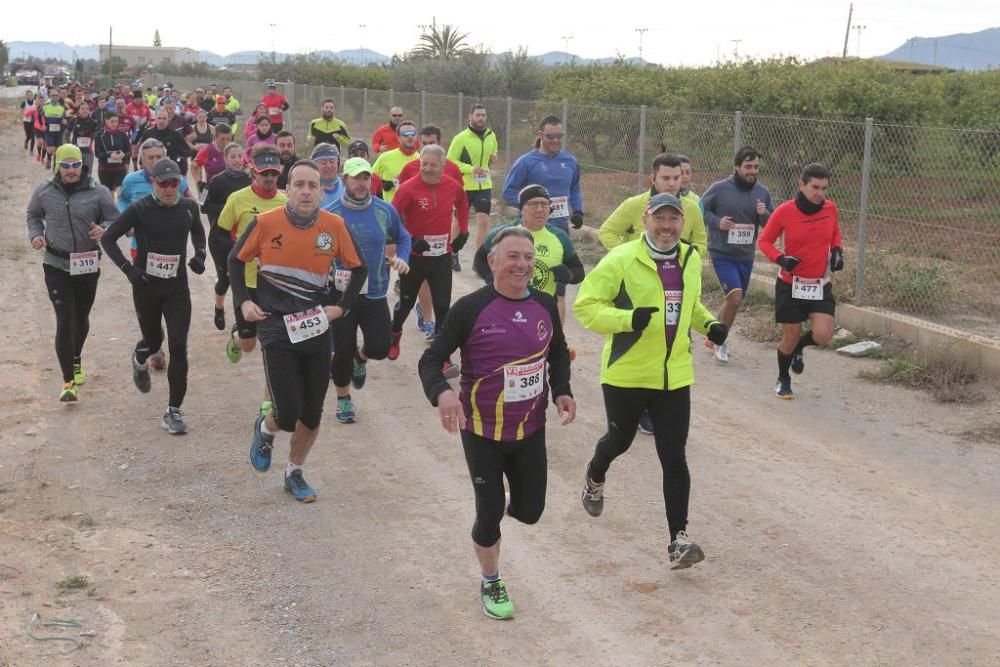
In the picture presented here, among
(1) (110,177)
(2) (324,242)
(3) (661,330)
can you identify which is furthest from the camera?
(1) (110,177)

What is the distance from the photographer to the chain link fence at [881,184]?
12602mm

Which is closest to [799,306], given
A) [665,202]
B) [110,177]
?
[665,202]

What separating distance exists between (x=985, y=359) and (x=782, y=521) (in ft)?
14.0

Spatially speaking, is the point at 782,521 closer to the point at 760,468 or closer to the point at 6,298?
the point at 760,468

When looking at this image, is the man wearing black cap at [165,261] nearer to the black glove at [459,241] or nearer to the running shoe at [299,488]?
the running shoe at [299,488]

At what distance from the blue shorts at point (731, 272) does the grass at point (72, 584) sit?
6440 millimetres

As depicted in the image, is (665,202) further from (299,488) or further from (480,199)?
(480,199)

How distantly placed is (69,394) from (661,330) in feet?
18.5

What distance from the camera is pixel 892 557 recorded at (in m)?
6.78

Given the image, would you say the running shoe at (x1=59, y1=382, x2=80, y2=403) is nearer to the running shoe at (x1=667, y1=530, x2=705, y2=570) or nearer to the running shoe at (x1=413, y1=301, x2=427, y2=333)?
the running shoe at (x1=413, y1=301, x2=427, y2=333)

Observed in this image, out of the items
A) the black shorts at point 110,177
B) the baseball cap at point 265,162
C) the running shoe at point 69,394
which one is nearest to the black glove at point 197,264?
the baseball cap at point 265,162

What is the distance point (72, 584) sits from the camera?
6.30m

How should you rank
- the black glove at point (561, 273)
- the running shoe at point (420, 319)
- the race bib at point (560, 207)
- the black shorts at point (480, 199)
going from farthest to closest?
the black shorts at point (480, 199)
the running shoe at point (420, 319)
the race bib at point (560, 207)
the black glove at point (561, 273)

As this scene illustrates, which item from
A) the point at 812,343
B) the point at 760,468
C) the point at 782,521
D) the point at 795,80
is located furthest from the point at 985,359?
the point at 795,80
